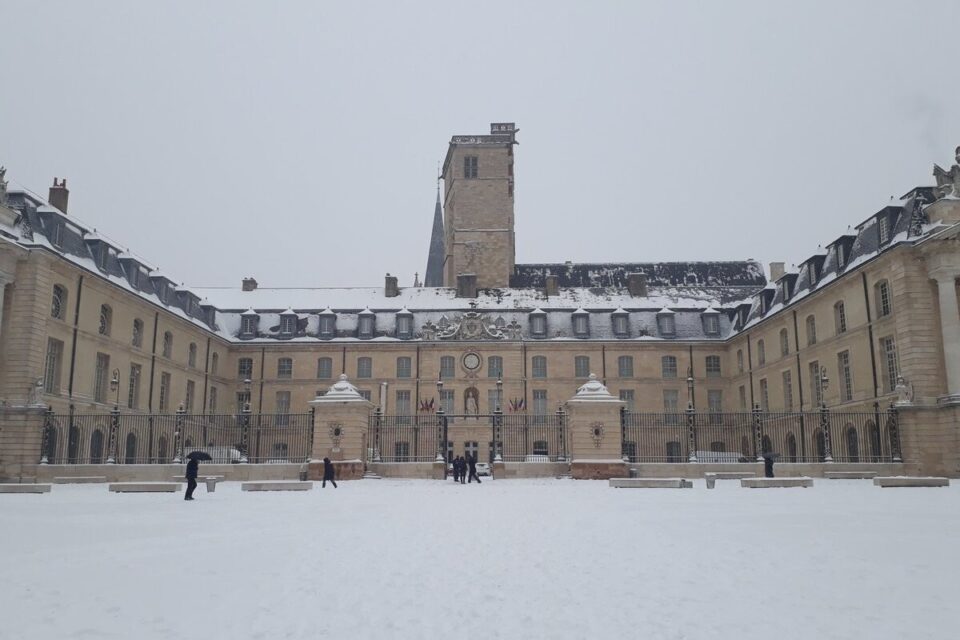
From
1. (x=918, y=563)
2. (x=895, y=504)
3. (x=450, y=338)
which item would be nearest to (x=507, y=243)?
(x=450, y=338)

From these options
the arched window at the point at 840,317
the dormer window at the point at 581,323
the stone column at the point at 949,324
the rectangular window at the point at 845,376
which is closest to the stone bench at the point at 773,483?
the stone column at the point at 949,324

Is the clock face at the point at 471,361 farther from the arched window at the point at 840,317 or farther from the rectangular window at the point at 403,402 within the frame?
the arched window at the point at 840,317

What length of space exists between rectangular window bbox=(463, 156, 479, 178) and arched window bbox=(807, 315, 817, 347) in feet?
100

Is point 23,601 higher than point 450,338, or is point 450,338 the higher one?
point 450,338

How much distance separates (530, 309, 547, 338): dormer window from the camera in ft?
174

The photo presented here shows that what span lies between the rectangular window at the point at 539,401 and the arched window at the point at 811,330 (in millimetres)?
17340

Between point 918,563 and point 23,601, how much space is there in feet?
29.6

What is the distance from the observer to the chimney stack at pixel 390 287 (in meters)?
57.2

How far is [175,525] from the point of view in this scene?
12.9m

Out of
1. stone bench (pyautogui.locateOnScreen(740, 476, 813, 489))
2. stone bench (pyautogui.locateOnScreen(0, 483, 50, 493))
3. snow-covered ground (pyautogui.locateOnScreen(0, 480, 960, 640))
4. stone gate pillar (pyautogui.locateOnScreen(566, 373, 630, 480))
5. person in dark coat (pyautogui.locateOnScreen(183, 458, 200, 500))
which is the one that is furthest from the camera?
stone gate pillar (pyautogui.locateOnScreen(566, 373, 630, 480))

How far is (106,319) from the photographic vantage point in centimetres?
3828

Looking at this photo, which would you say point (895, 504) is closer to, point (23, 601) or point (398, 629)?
point (398, 629)

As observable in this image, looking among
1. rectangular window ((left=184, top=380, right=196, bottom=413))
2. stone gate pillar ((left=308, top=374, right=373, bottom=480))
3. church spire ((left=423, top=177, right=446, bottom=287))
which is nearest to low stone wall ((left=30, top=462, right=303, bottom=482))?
stone gate pillar ((left=308, top=374, right=373, bottom=480))

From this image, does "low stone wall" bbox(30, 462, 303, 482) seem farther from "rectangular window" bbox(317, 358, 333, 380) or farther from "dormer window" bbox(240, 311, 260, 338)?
"dormer window" bbox(240, 311, 260, 338)
